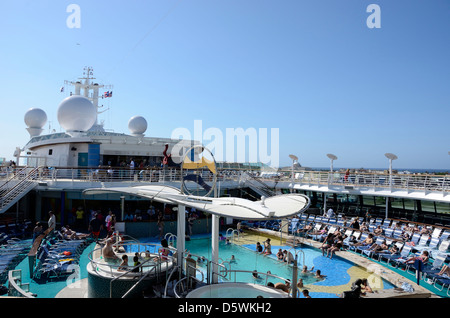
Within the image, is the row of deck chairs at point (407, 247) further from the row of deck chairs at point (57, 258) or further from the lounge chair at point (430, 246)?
the row of deck chairs at point (57, 258)

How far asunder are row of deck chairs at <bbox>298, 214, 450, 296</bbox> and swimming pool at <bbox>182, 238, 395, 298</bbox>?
1.20m

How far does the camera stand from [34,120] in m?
26.3

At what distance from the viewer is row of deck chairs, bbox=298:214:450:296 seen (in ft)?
32.8

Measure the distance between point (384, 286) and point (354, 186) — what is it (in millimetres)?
9020

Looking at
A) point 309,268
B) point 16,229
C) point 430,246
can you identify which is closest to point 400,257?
point 430,246

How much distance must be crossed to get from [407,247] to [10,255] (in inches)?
567

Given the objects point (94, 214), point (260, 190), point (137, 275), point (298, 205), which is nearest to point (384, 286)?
point (298, 205)

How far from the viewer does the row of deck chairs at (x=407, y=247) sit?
1001cm

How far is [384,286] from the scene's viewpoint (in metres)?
9.95

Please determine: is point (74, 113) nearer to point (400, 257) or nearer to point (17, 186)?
point (17, 186)

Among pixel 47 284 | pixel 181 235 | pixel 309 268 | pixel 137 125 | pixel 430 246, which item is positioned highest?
pixel 137 125

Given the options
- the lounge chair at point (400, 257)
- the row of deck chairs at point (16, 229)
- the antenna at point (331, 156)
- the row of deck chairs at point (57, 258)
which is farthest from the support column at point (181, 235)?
the antenna at point (331, 156)
